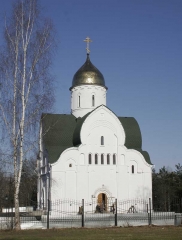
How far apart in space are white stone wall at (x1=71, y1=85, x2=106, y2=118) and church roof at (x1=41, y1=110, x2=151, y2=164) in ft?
4.56

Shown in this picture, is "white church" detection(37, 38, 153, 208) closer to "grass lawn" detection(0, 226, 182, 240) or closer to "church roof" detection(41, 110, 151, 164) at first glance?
"church roof" detection(41, 110, 151, 164)

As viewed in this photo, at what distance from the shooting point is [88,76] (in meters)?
31.9

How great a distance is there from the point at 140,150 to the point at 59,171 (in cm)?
660

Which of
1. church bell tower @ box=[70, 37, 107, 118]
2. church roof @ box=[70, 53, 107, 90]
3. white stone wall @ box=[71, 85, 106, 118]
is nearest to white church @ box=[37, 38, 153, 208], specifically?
white stone wall @ box=[71, 85, 106, 118]

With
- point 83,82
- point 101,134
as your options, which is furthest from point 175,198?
point 83,82

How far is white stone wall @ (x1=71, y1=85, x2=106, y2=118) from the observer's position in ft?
104

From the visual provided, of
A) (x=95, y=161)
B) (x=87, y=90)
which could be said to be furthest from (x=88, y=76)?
(x=95, y=161)

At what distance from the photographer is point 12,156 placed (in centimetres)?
1656

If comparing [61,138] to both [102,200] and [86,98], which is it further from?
[102,200]

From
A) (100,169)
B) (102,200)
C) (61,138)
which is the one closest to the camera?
(102,200)

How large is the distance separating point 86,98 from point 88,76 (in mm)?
1815

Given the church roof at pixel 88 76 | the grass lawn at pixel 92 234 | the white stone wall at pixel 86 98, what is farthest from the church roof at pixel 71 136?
the grass lawn at pixel 92 234

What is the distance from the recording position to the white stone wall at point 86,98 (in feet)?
104

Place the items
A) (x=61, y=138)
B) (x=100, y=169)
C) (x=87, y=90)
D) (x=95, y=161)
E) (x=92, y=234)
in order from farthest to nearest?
(x=87, y=90) < (x=61, y=138) < (x=95, y=161) < (x=100, y=169) < (x=92, y=234)
